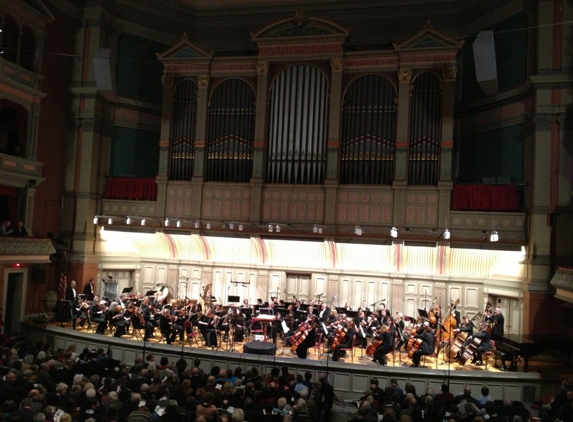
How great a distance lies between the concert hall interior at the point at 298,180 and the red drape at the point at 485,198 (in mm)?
64

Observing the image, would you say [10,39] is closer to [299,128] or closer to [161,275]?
[161,275]

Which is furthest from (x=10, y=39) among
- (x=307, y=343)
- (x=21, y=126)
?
(x=307, y=343)

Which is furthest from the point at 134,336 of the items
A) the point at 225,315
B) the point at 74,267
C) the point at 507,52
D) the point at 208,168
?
the point at 507,52

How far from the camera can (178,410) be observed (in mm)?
9281

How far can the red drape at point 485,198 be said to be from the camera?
58.7 feet

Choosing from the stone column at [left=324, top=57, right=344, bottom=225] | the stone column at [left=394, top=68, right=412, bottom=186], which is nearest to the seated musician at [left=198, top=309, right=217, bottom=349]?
the stone column at [left=324, top=57, right=344, bottom=225]

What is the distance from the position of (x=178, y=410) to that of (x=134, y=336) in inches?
357

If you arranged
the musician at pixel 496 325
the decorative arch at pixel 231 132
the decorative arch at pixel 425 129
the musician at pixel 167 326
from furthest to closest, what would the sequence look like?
the decorative arch at pixel 231 132 → the decorative arch at pixel 425 129 → the musician at pixel 167 326 → the musician at pixel 496 325

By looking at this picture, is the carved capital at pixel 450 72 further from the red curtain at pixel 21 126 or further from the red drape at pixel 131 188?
the red curtain at pixel 21 126

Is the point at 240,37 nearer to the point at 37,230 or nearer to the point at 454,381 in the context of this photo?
the point at 37,230

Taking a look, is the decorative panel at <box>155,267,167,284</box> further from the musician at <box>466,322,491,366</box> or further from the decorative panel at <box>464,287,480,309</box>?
the musician at <box>466,322,491,366</box>

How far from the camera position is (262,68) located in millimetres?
20375

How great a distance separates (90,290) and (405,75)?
528 inches

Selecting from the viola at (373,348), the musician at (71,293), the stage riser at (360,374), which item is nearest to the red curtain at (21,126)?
the musician at (71,293)
